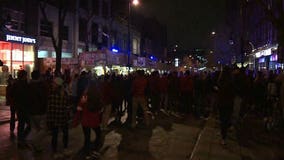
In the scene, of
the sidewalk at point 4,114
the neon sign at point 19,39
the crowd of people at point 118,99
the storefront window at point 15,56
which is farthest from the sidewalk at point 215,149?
the neon sign at point 19,39

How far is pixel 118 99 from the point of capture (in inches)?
574

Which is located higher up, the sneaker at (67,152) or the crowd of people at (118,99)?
the crowd of people at (118,99)

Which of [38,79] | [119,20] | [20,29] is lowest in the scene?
[38,79]

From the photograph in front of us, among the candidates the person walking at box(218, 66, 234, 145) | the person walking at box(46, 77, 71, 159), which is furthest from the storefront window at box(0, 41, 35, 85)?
the person walking at box(218, 66, 234, 145)

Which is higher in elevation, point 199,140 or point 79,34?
point 79,34

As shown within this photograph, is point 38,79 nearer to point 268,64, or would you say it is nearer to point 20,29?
point 20,29

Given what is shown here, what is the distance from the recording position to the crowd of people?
950cm

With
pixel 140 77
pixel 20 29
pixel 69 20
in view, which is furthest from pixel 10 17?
pixel 140 77

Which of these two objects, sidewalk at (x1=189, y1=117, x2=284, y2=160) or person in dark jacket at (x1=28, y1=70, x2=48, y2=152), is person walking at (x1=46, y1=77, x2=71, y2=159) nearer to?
person in dark jacket at (x1=28, y1=70, x2=48, y2=152)

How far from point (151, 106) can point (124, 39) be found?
48.5 m

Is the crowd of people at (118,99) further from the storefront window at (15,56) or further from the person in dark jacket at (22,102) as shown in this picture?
the storefront window at (15,56)

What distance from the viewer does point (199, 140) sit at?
1215 cm

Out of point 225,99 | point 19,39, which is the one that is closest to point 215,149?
point 225,99

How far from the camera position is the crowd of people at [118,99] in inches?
374
